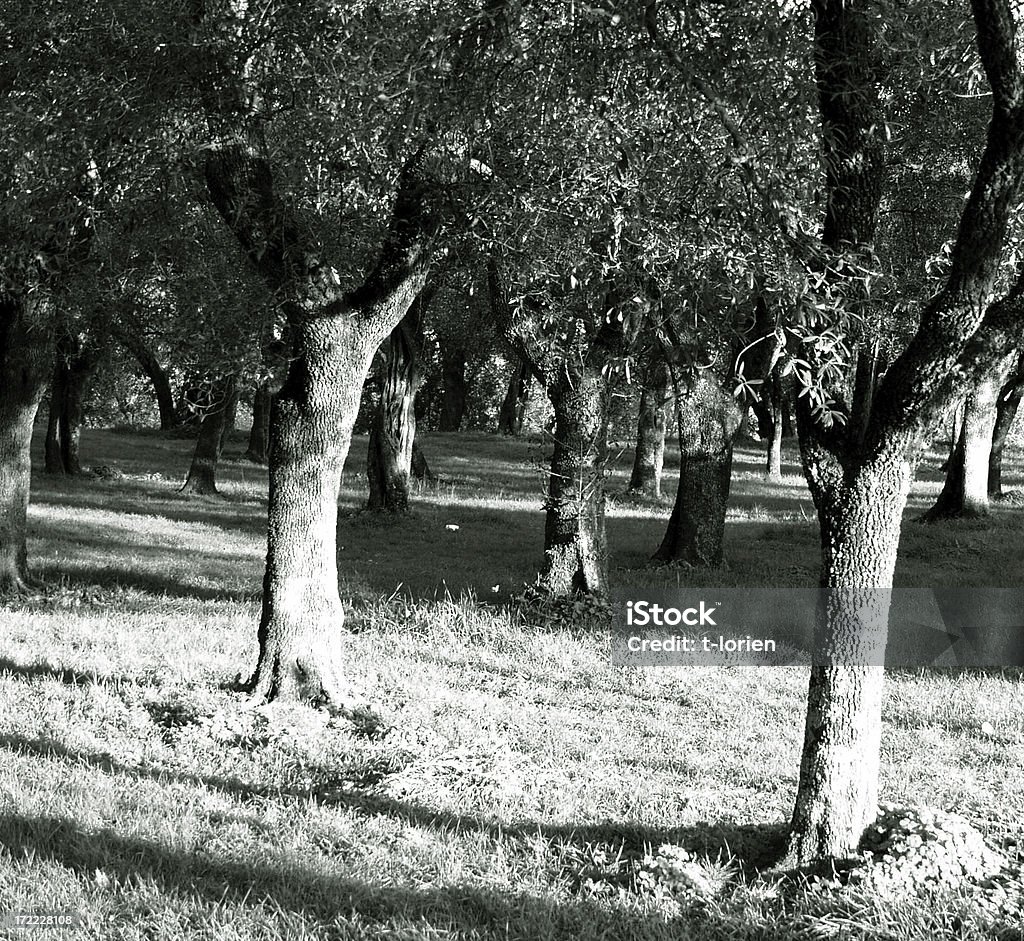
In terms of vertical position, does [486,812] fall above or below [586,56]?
below

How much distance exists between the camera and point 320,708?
884cm

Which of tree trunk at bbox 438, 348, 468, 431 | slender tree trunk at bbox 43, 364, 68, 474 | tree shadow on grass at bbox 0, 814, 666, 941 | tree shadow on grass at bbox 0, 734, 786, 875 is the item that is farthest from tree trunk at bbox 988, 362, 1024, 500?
slender tree trunk at bbox 43, 364, 68, 474

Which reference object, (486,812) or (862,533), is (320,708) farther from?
(862,533)

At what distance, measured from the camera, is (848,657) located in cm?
530

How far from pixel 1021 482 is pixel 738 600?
2133 cm

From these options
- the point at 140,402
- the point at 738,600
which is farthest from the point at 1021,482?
the point at 140,402

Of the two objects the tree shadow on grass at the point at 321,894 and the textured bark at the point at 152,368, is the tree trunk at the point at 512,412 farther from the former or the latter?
the tree shadow on grass at the point at 321,894

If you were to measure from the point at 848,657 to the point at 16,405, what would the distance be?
12.1 meters

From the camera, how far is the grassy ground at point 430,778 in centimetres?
516

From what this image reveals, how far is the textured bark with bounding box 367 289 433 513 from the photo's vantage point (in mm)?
23875

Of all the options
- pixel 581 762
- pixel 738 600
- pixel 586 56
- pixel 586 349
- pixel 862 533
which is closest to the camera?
pixel 862 533

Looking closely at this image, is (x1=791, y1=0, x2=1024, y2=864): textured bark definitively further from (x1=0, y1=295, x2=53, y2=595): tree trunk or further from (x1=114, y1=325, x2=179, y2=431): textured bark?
(x1=114, y1=325, x2=179, y2=431): textured bark

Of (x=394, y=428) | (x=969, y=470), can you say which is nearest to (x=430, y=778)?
(x=394, y=428)

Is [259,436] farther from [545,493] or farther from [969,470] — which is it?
[545,493]
